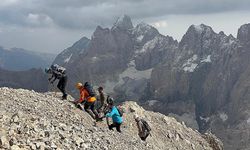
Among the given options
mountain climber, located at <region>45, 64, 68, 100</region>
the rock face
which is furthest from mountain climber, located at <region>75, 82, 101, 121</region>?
mountain climber, located at <region>45, 64, 68, 100</region>

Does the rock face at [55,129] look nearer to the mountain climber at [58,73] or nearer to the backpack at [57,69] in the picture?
the mountain climber at [58,73]

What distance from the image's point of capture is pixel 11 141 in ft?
80.6

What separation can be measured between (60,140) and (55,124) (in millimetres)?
2750

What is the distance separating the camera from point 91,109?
131ft

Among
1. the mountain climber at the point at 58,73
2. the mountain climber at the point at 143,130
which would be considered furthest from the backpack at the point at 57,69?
the mountain climber at the point at 143,130

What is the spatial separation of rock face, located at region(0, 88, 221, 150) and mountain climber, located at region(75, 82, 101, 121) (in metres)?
0.78

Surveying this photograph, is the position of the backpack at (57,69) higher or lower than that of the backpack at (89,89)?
higher

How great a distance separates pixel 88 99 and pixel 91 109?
1.24 meters

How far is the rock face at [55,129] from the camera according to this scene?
25661mm

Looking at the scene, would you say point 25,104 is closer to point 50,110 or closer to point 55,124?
point 50,110

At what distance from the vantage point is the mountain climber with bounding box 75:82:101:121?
3891 cm

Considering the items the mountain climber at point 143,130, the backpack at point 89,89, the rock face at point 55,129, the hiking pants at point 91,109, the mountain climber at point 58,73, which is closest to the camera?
the rock face at point 55,129

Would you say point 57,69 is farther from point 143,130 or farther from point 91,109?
point 143,130

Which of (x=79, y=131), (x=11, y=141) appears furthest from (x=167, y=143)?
(x=11, y=141)
